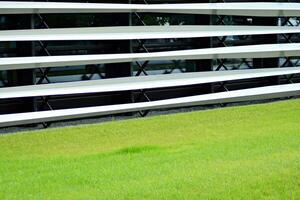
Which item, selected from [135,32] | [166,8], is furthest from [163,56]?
[166,8]

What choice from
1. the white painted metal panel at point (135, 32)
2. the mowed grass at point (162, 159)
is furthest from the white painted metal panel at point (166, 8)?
the mowed grass at point (162, 159)

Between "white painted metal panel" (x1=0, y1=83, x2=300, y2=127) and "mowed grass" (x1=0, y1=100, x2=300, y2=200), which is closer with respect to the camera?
"mowed grass" (x1=0, y1=100, x2=300, y2=200)

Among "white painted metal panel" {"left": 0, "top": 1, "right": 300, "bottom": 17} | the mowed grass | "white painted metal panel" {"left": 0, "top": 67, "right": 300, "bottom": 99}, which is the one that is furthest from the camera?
"white painted metal panel" {"left": 0, "top": 67, "right": 300, "bottom": 99}

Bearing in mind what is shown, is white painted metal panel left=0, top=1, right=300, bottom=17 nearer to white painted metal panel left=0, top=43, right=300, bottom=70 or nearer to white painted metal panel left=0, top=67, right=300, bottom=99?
white painted metal panel left=0, top=43, right=300, bottom=70

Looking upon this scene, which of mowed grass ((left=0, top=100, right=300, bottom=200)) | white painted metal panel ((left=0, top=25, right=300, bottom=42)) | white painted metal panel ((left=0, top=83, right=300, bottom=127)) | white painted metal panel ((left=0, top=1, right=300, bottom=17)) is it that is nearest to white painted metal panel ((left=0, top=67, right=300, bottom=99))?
white painted metal panel ((left=0, top=83, right=300, bottom=127))

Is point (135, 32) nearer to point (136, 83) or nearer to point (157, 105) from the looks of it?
point (136, 83)

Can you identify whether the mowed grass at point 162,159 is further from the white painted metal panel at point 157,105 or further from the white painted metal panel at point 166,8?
the white painted metal panel at point 166,8

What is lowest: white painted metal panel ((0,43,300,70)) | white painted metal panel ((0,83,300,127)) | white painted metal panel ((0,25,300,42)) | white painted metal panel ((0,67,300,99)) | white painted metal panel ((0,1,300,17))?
white painted metal panel ((0,83,300,127))

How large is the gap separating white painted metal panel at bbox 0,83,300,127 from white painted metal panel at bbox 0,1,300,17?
6.67 feet

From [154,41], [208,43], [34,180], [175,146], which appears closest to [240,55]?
[208,43]

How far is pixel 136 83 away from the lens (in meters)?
14.9

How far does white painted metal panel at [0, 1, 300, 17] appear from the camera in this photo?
1320cm

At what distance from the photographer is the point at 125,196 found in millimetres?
6969

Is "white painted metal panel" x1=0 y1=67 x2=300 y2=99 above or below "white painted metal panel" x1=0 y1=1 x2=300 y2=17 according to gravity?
below
